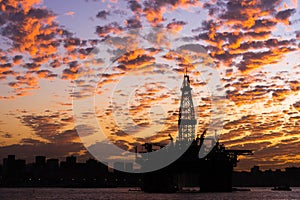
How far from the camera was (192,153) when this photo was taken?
159 m

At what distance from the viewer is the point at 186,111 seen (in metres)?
163

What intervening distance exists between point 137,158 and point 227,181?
102 feet

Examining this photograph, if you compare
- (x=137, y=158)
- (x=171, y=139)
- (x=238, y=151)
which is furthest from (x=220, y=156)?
(x=137, y=158)

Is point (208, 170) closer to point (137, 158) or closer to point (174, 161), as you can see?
point (174, 161)

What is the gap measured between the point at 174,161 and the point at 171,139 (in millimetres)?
9008

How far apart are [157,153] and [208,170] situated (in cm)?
1894

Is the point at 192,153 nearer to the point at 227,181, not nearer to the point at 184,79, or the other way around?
the point at 227,181

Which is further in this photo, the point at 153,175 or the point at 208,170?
the point at 153,175

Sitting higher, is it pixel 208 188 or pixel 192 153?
pixel 192 153

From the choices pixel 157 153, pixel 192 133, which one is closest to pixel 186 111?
pixel 192 133

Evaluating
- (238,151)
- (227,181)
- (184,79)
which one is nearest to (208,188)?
(227,181)

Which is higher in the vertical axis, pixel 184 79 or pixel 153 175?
pixel 184 79

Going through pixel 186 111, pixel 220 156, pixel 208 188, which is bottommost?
pixel 208 188

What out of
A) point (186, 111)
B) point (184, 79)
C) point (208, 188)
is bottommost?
point (208, 188)
